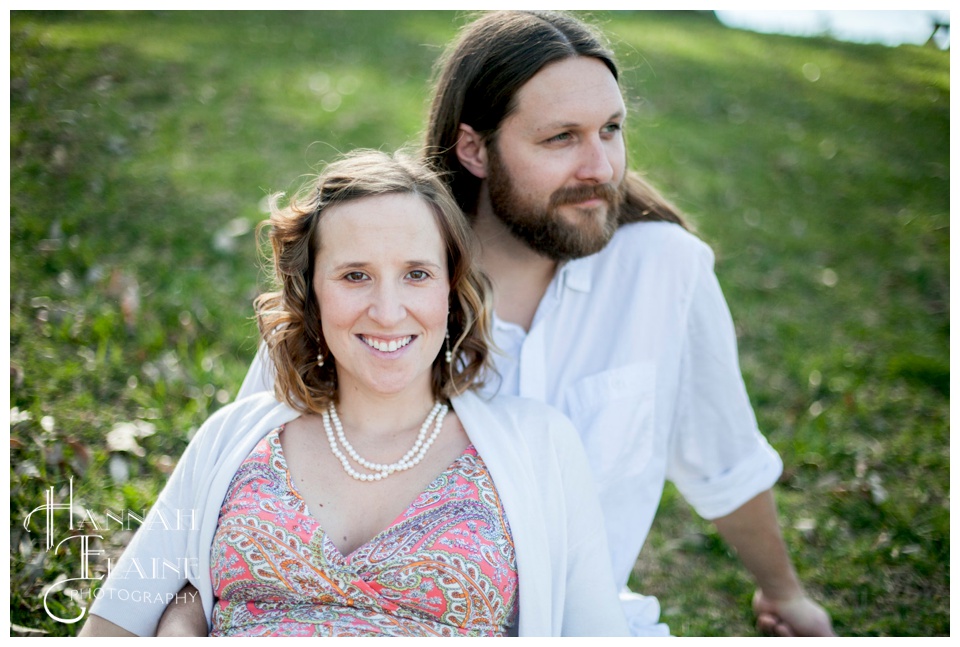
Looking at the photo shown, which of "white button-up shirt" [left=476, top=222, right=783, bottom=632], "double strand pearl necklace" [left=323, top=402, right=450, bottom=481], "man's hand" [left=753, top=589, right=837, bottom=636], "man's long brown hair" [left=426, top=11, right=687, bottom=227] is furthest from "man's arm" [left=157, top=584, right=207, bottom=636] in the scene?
"man's hand" [left=753, top=589, right=837, bottom=636]

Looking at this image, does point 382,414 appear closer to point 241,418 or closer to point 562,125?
point 241,418

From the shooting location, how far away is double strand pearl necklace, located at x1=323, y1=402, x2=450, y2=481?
7.27 feet

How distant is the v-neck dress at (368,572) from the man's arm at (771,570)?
1.23m

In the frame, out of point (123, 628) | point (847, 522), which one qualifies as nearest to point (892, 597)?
point (847, 522)

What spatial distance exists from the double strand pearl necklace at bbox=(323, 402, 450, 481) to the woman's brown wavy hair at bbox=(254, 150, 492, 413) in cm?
5

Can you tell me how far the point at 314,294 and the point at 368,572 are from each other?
78 cm

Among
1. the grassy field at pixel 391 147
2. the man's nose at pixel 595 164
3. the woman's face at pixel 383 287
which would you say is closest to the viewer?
the woman's face at pixel 383 287

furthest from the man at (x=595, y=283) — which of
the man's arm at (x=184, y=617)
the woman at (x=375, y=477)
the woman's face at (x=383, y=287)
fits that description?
the man's arm at (x=184, y=617)

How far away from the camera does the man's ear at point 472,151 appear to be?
286cm

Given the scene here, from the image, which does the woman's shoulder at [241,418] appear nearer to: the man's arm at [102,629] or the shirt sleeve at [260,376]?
the shirt sleeve at [260,376]

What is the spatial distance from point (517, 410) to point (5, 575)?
1.64 meters

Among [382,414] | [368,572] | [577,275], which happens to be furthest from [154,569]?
[577,275]

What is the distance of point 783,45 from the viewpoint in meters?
8.96

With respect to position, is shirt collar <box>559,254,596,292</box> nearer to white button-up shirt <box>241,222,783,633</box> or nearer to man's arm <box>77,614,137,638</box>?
white button-up shirt <box>241,222,783,633</box>
